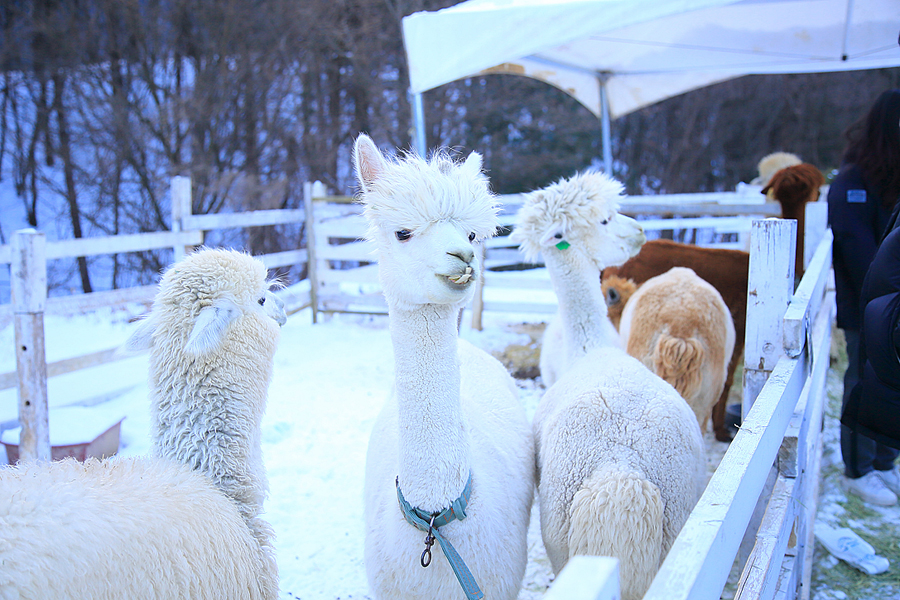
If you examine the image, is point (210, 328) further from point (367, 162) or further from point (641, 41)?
point (641, 41)

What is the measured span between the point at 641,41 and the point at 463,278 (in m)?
6.44

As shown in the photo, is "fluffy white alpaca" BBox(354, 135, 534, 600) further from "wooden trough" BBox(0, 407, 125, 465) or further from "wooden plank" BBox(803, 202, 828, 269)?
"wooden plank" BBox(803, 202, 828, 269)

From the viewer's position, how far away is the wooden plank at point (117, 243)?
447 cm

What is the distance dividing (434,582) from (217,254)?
1322 mm

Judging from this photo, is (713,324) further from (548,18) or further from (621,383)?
(548,18)

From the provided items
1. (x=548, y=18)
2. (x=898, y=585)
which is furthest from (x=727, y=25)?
(x=898, y=585)

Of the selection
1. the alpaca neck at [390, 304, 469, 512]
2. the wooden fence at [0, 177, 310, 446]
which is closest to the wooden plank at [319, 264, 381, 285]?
the wooden fence at [0, 177, 310, 446]

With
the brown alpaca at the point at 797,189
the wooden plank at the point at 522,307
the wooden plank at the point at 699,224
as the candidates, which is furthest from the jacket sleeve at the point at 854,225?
the wooden plank at the point at 522,307

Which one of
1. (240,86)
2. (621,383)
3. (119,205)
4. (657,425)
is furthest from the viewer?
(240,86)

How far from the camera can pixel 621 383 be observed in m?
2.30

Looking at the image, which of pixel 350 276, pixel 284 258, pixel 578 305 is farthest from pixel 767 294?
pixel 350 276

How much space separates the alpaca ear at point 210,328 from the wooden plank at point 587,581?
1410mm

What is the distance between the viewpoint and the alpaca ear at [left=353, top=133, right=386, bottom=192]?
193cm

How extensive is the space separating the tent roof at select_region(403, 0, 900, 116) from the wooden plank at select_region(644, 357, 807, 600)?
3.47 m
